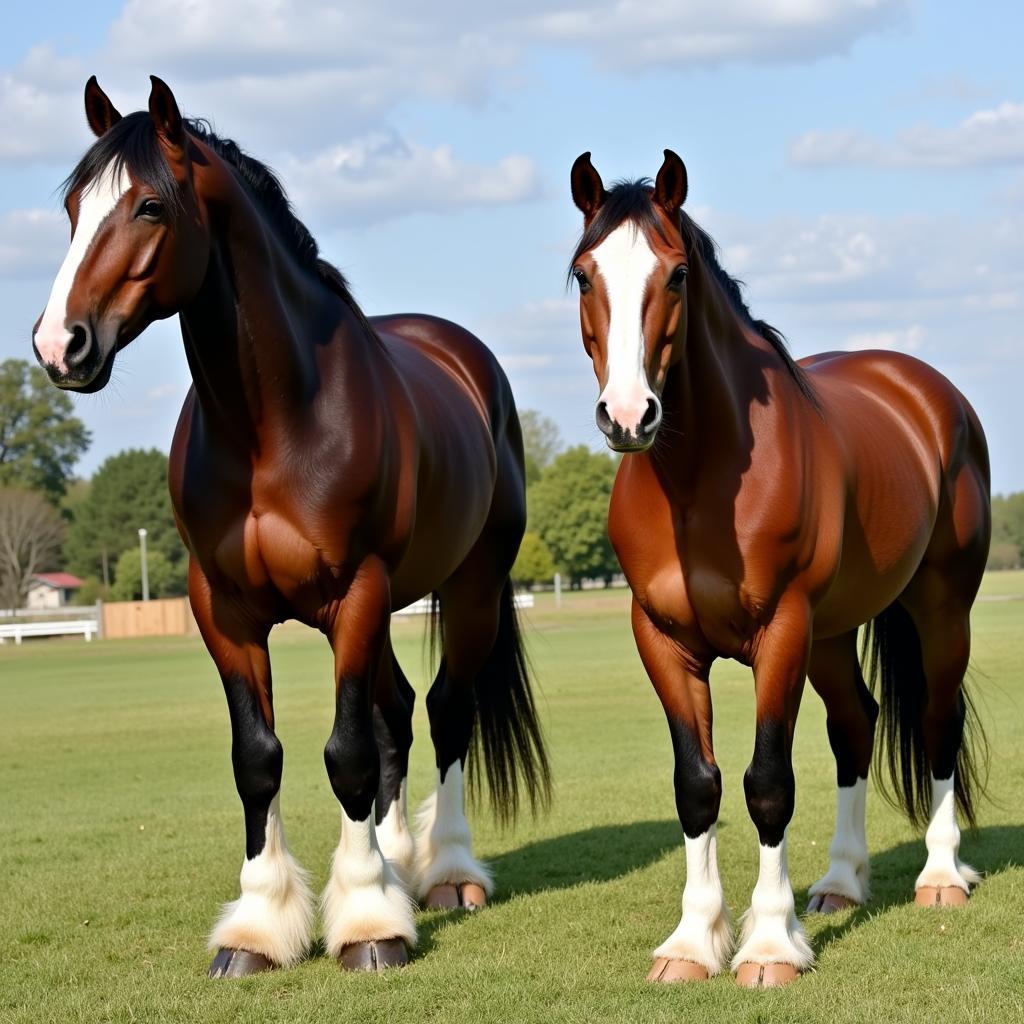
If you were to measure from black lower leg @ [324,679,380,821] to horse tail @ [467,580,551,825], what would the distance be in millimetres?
2058

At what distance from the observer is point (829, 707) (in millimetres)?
6852

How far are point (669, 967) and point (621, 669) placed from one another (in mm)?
18962

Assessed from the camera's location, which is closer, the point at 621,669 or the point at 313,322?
the point at 313,322

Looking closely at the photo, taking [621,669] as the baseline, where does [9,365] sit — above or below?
above

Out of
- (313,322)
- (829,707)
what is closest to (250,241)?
(313,322)

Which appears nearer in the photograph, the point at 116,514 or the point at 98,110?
the point at 98,110

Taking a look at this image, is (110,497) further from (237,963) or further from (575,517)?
(237,963)

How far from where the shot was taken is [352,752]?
225 inches

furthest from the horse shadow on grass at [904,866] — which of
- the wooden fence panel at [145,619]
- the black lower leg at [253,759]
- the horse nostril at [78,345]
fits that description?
the wooden fence panel at [145,619]

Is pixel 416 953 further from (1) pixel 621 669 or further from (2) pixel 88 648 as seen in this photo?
(2) pixel 88 648

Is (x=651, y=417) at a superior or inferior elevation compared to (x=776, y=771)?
superior

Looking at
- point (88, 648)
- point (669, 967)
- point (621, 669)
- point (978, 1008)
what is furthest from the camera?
point (88, 648)

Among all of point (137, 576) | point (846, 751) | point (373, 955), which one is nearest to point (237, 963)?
point (373, 955)

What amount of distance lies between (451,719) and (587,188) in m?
3.21
